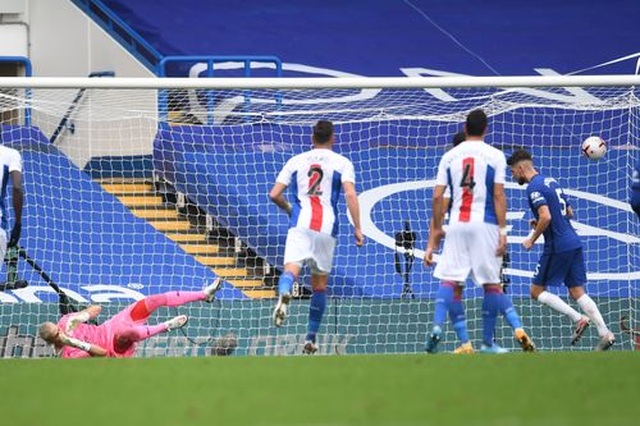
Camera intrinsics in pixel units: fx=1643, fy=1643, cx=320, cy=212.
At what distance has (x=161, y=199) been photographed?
18.8 metres

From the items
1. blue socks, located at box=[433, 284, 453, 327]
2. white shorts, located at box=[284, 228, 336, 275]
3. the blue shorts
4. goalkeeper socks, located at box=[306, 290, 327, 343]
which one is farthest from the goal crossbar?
blue socks, located at box=[433, 284, 453, 327]

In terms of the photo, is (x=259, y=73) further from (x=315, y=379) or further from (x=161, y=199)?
(x=315, y=379)

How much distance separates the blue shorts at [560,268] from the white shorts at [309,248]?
259cm

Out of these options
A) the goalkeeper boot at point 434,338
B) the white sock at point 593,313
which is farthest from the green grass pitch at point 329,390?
the white sock at point 593,313

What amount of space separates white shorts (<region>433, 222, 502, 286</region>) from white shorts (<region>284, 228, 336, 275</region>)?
119cm

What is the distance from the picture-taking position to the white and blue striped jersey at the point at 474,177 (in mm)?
12445

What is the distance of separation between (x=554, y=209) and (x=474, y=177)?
2.46 metres

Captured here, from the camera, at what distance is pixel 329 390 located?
9.34 m

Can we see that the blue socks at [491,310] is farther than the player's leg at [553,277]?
No

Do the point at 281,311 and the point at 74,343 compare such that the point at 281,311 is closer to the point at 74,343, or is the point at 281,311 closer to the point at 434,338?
the point at 434,338

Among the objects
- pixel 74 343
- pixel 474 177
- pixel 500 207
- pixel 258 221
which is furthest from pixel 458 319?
pixel 258 221

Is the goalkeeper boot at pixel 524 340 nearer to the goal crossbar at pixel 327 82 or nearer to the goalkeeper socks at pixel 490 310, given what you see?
the goalkeeper socks at pixel 490 310

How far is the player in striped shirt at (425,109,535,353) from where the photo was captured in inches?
490

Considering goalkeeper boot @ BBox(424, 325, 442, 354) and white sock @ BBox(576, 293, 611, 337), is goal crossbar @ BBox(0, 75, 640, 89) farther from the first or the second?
goalkeeper boot @ BBox(424, 325, 442, 354)
